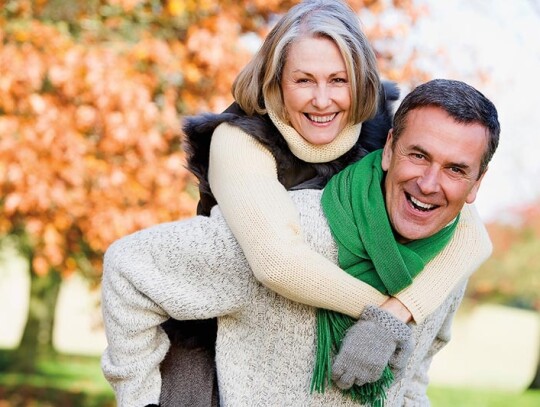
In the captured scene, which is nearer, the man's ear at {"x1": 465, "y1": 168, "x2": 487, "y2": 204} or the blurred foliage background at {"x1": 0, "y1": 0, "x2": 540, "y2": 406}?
the man's ear at {"x1": 465, "y1": 168, "x2": 487, "y2": 204}

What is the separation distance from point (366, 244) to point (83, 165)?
3.75 metres

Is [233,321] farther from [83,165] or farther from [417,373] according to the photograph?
[83,165]

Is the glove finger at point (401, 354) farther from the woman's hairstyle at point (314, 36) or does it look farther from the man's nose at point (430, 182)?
the woman's hairstyle at point (314, 36)

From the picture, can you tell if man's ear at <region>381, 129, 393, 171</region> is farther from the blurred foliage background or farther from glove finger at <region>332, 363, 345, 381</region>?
the blurred foliage background

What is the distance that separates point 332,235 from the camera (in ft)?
9.14

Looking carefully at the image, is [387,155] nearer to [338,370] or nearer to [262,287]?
[262,287]

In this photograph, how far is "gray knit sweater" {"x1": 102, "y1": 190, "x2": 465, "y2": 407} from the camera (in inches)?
107

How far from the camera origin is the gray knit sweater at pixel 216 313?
107 inches

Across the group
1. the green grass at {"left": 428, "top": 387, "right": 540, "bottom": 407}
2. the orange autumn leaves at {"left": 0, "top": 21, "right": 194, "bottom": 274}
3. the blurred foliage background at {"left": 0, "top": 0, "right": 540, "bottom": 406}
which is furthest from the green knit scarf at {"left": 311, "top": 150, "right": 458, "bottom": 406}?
the green grass at {"left": 428, "top": 387, "right": 540, "bottom": 407}

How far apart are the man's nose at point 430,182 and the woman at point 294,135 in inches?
12.6

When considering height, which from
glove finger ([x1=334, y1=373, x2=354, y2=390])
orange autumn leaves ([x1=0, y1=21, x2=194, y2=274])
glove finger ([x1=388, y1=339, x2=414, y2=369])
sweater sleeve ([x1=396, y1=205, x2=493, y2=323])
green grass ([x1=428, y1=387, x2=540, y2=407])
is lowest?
green grass ([x1=428, y1=387, x2=540, y2=407])

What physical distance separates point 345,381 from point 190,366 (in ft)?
1.77

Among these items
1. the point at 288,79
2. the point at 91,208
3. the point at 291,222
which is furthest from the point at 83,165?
the point at 291,222

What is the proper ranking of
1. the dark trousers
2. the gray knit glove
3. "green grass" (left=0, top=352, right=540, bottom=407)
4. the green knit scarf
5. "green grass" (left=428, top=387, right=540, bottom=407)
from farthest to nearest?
"green grass" (left=0, top=352, right=540, bottom=407) → "green grass" (left=428, top=387, right=540, bottom=407) → the dark trousers → the green knit scarf → the gray knit glove
